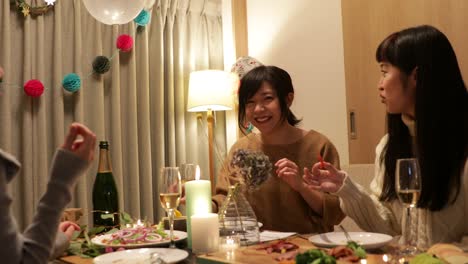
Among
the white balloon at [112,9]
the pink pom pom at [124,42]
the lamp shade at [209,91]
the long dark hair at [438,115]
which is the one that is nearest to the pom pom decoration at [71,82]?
the pink pom pom at [124,42]

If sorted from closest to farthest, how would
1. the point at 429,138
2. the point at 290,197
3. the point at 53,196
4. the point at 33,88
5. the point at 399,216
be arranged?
the point at 53,196
the point at 429,138
the point at 399,216
the point at 290,197
the point at 33,88

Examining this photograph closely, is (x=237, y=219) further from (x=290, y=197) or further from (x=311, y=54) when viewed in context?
(x=311, y=54)

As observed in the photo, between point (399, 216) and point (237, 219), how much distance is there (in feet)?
2.00

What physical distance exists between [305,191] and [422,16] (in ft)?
4.44

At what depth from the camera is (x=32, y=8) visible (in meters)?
2.68

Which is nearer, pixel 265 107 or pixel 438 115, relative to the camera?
pixel 438 115

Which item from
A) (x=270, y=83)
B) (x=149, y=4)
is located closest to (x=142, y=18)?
(x=149, y=4)

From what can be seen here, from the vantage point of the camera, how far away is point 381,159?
166 centimetres

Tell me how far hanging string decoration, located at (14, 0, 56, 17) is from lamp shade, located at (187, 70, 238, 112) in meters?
0.96

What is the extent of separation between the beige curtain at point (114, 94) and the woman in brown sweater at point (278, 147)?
1.16m

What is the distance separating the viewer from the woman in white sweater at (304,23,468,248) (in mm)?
1384

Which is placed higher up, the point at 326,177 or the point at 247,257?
the point at 326,177

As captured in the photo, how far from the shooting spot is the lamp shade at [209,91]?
9.82ft

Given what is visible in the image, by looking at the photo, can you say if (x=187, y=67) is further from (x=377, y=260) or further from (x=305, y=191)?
(x=377, y=260)
